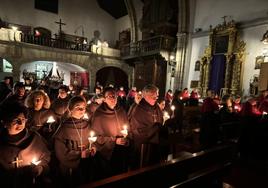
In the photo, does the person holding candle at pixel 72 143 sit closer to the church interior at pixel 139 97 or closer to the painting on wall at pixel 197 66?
Result: the church interior at pixel 139 97

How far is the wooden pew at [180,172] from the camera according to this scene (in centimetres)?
227

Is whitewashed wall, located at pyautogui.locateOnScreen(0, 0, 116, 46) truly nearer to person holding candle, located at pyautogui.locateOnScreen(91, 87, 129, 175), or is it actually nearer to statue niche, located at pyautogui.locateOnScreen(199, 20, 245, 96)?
statue niche, located at pyautogui.locateOnScreen(199, 20, 245, 96)

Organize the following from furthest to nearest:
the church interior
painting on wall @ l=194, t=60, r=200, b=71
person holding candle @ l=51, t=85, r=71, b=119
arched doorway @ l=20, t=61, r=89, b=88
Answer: arched doorway @ l=20, t=61, r=89, b=88
painting on wall @ l=194, t=60, r=200, b=71
person holding candle @ l=51, t=85, r=71, b=119
the church interior

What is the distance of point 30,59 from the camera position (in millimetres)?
17062

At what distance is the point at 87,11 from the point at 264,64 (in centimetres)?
1833

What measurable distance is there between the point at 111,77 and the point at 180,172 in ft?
65.8

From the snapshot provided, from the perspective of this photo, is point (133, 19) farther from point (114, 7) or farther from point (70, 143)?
point (70, 143)

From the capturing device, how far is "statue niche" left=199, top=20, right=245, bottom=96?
445 inches

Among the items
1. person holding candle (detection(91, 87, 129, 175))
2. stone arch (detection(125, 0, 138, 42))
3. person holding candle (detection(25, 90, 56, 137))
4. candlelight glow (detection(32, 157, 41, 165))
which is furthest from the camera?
stone arch (detection(125, 0, 138, 42))

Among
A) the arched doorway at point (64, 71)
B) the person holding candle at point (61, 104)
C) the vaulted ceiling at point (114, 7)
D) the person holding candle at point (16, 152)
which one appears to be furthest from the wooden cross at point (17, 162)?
the vaulted ceiling at point (114, 7)

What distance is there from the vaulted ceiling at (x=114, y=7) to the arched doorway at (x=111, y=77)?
235 inches

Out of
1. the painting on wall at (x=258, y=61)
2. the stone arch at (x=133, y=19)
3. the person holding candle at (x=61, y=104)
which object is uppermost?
the stone arch at (x=133, y=19)

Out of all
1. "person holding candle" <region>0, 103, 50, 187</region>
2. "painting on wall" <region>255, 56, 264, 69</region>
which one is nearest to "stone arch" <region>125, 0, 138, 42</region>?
"painting on wall" <region>255, 56, 264, 69</region>

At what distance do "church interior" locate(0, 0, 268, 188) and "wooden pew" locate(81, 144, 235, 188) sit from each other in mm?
17
